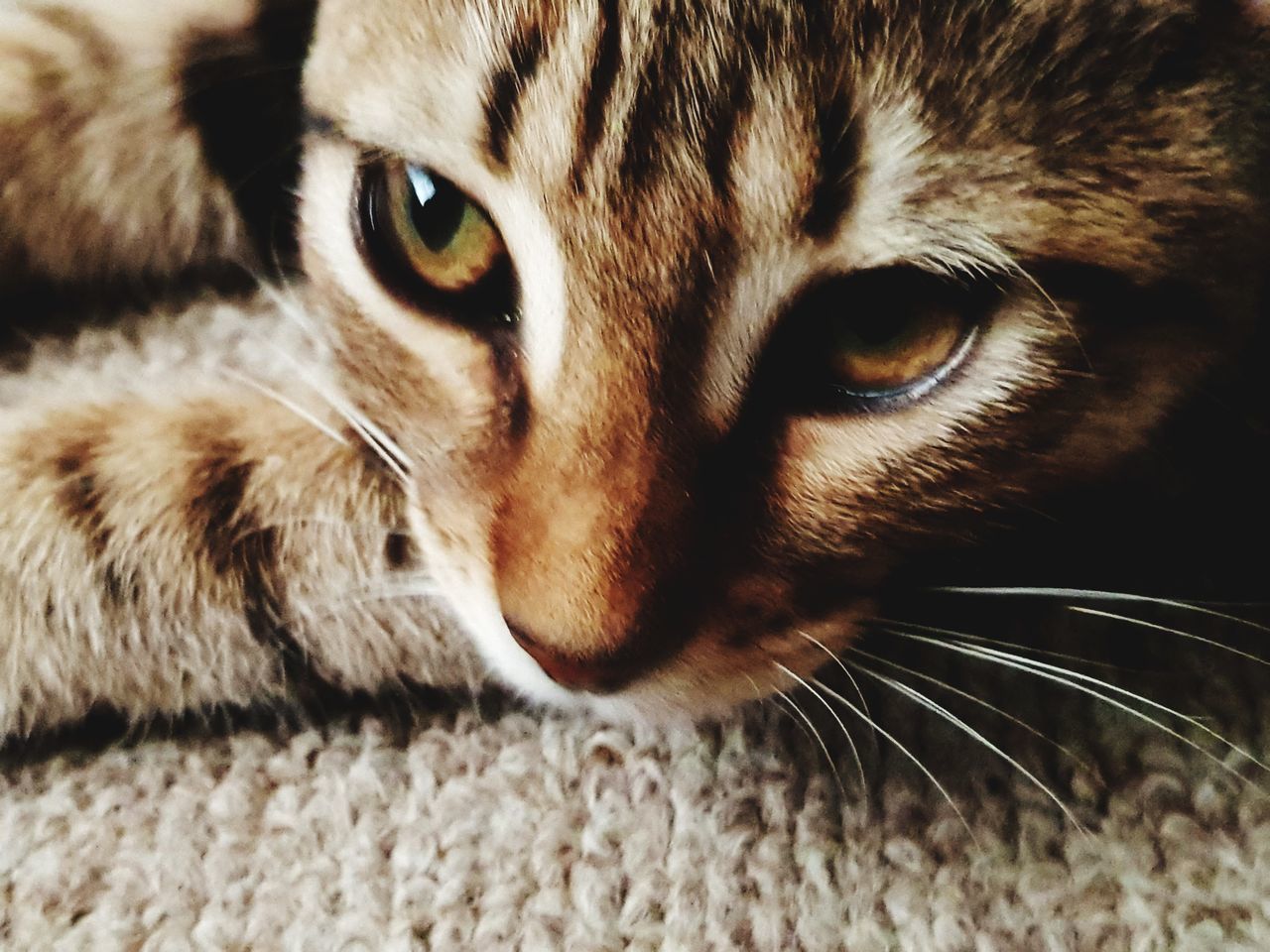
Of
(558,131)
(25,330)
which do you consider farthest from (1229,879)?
(25,330)

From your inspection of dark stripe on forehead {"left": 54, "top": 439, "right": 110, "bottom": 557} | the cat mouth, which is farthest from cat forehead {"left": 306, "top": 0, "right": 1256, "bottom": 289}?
dark stripe on forehead {"left": 54, "top": 439, "right": 110, "bottom": 557}

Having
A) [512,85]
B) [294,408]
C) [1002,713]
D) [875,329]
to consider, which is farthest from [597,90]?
[1002,713]

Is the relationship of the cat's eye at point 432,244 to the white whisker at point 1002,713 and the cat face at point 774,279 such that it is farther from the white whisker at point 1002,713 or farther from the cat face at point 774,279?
the white whisker at point 1002,713

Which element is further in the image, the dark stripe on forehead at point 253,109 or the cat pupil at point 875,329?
the dark stripe on forehead at point 253,109

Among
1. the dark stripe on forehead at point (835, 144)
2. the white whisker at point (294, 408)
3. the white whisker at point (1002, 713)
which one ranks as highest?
the dark stripe on forehead at point (835, 144)

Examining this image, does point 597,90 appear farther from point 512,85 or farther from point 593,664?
point 593,664

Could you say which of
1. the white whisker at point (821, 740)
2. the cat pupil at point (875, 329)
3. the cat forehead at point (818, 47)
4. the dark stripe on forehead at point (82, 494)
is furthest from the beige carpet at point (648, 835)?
the cat forehead at point (818, 47)

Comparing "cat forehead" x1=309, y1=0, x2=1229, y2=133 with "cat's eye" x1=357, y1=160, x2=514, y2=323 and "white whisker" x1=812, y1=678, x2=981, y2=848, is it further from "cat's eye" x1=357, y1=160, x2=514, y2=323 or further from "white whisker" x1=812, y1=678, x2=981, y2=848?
"white whisker" x1=812, y1=678, x2=981, y2=848

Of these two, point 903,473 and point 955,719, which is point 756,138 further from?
point 955,719
